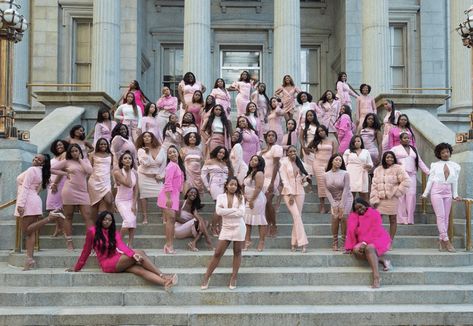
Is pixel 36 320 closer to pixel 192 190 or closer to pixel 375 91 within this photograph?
pixel 192 190

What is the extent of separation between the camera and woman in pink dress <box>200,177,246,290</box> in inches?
384

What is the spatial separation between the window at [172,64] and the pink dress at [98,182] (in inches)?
619

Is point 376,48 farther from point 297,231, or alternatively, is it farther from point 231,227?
point 231,227

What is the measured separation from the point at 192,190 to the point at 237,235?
1977 mm

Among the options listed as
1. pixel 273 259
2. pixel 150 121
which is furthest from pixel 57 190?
pixel 273 259

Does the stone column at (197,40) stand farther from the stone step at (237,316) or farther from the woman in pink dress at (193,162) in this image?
the stone step at (237,316)

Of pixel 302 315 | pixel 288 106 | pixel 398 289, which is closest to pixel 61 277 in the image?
pixel 302 315

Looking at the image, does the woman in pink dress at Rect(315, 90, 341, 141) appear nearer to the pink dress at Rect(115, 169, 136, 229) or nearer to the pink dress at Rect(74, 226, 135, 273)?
the pink dress at Rect(115, 169, 136, 229)

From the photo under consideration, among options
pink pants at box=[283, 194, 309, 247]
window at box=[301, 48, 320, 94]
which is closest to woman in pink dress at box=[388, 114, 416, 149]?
pink pants at box=[283, 194, 309, 247]

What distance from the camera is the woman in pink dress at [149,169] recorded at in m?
12.1

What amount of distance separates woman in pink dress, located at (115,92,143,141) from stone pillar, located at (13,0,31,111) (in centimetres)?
1045

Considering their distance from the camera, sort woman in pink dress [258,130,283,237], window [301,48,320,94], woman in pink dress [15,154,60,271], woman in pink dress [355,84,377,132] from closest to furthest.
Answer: woman in pink dress [15,154,60,271] → woman in pink dress [258,130,283,237] → woman in pink dress [355,84,377,132] → window [301,48,320,94]

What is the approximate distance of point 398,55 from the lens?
26172mm

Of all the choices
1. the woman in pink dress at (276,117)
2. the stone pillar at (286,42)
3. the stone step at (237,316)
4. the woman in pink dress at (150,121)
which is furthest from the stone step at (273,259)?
the stone pillar at (286,42)
